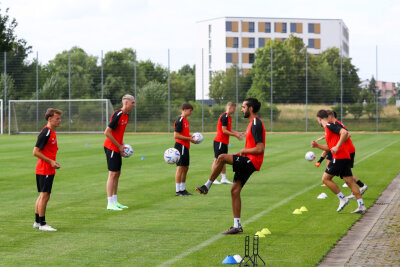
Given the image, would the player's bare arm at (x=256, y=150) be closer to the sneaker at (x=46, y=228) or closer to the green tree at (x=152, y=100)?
the sneaker at (x=46, y=228)

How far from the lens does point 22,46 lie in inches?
2402

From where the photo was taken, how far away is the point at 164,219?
36.3ft

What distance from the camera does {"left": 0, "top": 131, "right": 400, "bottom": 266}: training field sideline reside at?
8309 millimetres

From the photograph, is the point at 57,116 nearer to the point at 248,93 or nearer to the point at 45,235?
the point at 45,235

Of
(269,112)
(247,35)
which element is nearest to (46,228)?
(269,112)

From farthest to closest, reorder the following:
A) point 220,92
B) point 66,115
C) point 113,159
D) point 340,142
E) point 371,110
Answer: point 220,92 → point 66,115 → point 371,110 → point 113,159 → point 340,142

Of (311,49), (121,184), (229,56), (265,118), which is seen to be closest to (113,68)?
(265,118)

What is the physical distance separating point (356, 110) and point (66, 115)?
2277 centimetres

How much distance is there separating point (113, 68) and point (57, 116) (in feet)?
149

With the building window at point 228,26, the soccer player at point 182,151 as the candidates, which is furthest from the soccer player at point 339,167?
the building window at point 228,26

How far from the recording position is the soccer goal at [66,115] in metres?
50.1

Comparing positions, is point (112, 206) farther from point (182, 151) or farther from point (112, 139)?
point (182, 151)

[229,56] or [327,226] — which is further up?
[229,56]

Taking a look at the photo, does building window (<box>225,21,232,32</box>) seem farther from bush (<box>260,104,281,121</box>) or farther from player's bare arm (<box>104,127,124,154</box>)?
player's bare arm (<box>104,127,124,154</box>)
